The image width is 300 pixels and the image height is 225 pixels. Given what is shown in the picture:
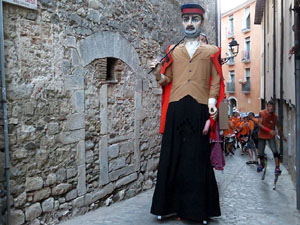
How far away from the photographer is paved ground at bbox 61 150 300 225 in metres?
4.59

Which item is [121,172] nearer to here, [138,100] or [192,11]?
[138,100]

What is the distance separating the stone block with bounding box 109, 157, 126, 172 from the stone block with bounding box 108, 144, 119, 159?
69 mm

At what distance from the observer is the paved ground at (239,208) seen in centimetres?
459

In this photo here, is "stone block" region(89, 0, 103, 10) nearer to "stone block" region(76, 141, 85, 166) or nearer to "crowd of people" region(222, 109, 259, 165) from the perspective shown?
"stone block" region(76, 141, 85, 166)

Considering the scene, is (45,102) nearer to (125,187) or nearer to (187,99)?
(187,99)

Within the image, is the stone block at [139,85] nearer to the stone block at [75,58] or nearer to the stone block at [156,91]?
the stone block at [156,91]

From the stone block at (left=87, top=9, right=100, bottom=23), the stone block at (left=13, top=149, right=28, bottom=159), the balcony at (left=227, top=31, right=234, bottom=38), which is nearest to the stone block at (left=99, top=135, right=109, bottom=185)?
the stone block at (left=13, top=149, right=28, bottom=159)

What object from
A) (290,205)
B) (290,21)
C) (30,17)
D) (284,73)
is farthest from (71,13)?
(284,73)

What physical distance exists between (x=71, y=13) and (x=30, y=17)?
2.22ft

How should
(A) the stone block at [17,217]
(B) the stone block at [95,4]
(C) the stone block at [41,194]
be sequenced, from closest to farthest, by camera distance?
(A) the stone block at [17,217], (C) the stone block at [41,194], (B) the stone block at [95,4]

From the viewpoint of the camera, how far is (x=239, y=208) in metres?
5.34

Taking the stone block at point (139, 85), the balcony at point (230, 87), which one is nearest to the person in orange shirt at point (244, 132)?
the stone block at point (139, 85)

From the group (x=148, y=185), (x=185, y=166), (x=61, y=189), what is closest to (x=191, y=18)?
(x=185, y=166)

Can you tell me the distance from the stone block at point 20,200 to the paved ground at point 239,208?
69 cm
